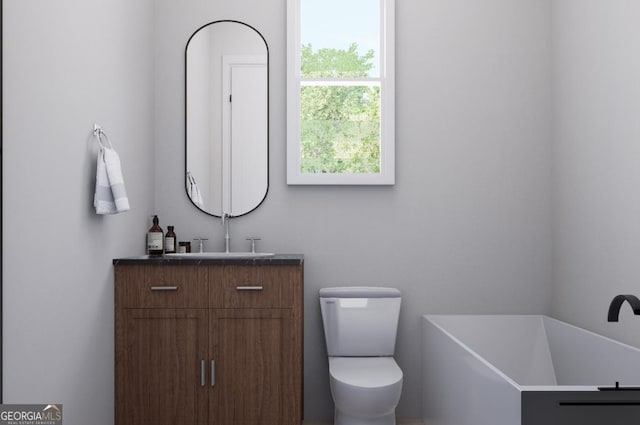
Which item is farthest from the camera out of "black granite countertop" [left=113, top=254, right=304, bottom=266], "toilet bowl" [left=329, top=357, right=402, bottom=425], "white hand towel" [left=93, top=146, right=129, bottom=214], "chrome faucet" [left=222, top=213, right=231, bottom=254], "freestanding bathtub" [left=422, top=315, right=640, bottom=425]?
"chrome faucet" [left=222, top=213, right=231, bottom=254]

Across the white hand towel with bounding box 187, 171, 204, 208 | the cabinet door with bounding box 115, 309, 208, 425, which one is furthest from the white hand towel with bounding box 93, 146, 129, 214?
the white hand towel with bounding box 187, 171, 204, 208

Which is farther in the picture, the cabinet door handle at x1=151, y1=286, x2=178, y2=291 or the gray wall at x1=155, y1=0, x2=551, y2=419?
the gray wall at x1=155, y1=0, x2=551, y2=419

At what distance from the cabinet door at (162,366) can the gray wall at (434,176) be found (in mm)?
668

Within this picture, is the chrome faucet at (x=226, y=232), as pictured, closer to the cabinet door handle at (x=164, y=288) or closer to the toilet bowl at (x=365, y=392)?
the cabinet door handle at (x=164, y=288)

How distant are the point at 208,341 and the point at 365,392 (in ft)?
2.47

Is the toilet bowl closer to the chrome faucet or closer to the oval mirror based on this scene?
the chrome faucet

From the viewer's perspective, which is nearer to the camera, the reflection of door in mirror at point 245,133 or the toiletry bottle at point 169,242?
the toiletry bottle at point 169,242

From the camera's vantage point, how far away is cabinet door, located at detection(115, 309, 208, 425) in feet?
7.97

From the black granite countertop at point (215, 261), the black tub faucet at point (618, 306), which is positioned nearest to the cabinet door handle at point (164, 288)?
the black granite countertop at point (215, 261)

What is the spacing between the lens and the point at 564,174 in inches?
112

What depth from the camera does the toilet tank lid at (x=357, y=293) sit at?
2842 millimetres

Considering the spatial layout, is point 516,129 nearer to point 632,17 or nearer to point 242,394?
point 632,17

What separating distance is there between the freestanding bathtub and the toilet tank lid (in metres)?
0.26

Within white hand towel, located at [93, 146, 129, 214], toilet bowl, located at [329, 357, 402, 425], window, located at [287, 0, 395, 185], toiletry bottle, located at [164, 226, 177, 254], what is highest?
window, located at [287, 0, 395, 185]
